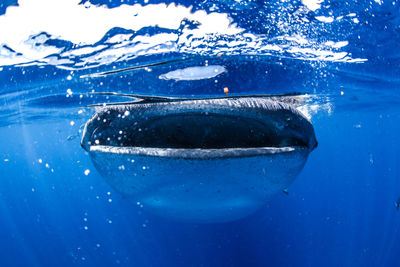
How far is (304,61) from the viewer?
20.2 feet

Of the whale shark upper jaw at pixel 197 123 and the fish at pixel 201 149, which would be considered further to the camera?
the whale shark upper jaw at pixel 197 123

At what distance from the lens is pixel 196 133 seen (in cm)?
290

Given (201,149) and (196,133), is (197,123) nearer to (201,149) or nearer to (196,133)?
(196,133)

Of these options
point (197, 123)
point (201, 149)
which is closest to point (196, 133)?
point (197, 123)

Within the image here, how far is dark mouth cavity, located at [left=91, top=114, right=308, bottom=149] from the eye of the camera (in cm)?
255

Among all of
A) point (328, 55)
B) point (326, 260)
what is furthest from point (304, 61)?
point (326, 260)

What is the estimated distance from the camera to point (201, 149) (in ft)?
6.98

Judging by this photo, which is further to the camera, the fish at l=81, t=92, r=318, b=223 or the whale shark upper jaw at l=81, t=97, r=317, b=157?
the whale shark upper jaw at l=81, t=97, r=317, b=157

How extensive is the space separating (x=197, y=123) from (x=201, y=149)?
72 cm

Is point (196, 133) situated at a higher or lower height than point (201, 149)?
lower

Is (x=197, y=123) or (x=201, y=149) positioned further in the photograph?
(x=197, y=123)

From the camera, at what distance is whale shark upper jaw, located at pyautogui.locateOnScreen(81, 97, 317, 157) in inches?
97.1

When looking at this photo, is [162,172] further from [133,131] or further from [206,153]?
[133,131]

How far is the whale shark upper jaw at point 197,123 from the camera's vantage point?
8.09 feet
